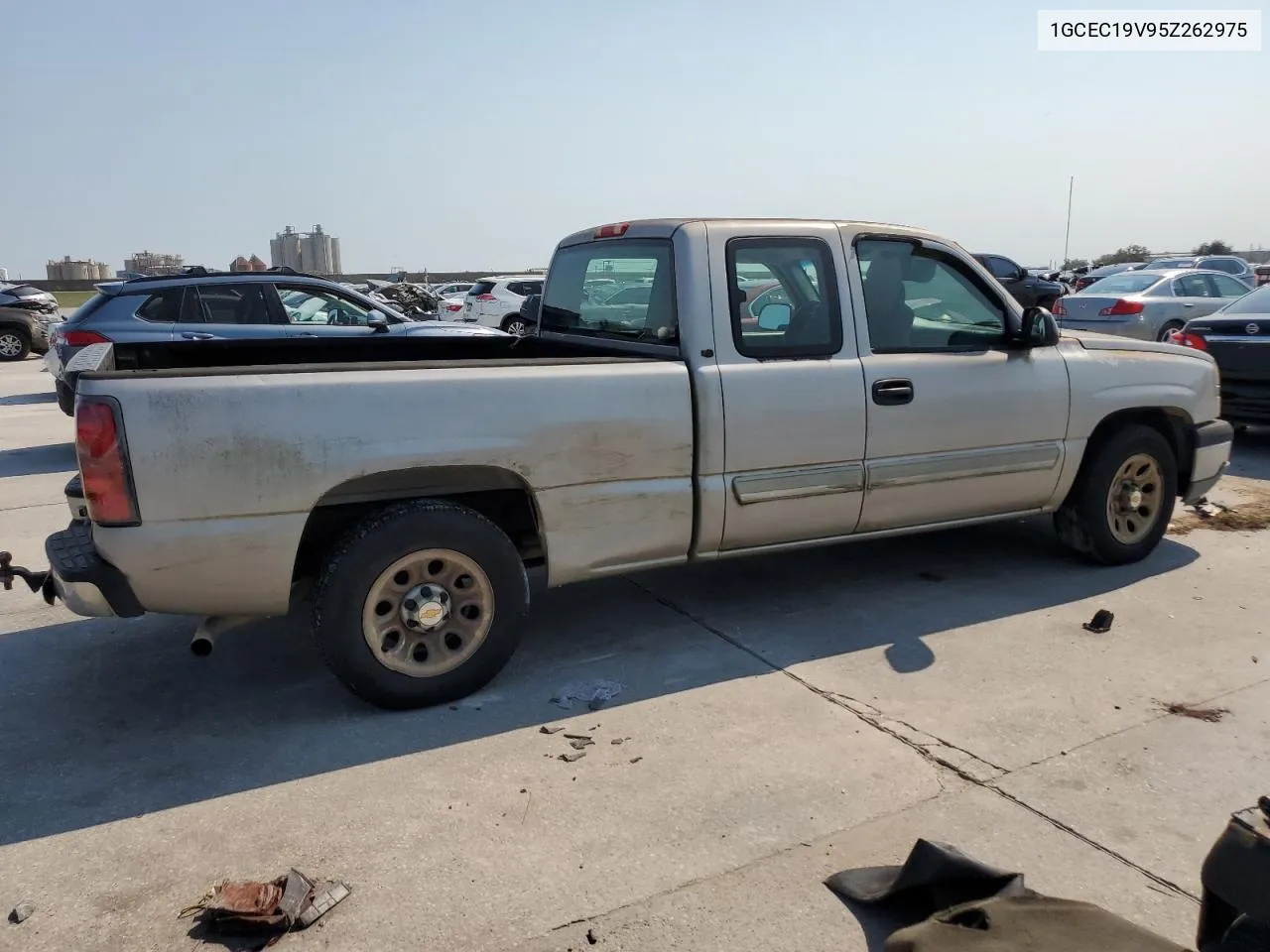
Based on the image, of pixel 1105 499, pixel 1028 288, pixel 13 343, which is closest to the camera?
pixel 1105 499

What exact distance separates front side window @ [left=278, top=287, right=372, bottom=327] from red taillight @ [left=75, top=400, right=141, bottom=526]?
6813mm

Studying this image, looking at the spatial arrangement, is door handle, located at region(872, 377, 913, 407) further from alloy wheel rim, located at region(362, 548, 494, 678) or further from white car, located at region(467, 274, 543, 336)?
white car, located at region(467, 274, 543, 336)

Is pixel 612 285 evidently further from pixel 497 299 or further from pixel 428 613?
pixel 497 299

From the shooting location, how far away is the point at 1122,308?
1400 centimetres

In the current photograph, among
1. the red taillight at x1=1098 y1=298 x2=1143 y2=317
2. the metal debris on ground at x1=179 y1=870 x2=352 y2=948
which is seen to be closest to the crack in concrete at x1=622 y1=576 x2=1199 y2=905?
the metal debris on ground at x1=179 y1=870 x2=352 y2=948

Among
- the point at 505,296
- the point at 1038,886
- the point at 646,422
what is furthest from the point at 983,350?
the point at 505,296

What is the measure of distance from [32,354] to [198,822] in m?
21.4

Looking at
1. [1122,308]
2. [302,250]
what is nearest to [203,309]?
[1122,308]

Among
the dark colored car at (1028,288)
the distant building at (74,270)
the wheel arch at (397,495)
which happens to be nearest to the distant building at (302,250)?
the distant building at (74,270)

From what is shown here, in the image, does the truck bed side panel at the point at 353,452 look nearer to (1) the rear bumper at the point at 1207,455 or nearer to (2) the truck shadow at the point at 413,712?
(2) the truck shadow at the point at 413,712

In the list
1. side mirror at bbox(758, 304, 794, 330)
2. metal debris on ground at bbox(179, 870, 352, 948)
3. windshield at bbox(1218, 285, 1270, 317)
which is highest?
side mirror at bbox(758, 304, 794, 330)

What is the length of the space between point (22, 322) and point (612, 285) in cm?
1908

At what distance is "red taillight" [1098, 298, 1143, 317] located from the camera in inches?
548

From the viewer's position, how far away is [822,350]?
4629 mm
